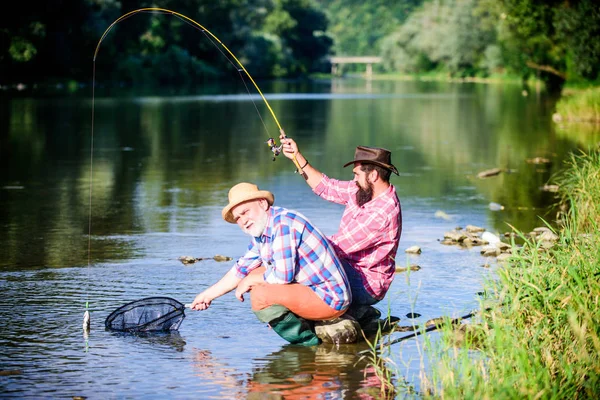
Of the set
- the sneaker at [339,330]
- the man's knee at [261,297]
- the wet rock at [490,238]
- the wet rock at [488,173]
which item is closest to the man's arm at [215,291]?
the man's knee at [261,297]

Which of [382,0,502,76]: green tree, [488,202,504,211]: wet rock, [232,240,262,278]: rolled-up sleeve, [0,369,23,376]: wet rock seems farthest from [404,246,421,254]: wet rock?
[382,0,502,76]: green tree

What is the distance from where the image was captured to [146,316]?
8.01 m

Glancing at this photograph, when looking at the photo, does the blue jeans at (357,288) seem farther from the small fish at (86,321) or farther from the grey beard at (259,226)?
the small fish at (86,321)

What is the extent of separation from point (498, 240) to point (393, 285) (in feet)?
6.89

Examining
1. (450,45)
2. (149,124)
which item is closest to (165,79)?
(450,45)

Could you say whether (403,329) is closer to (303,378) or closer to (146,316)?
(303,378)

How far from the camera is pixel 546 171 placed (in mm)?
19078

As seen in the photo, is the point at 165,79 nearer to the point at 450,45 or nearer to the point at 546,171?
the point at 450,45

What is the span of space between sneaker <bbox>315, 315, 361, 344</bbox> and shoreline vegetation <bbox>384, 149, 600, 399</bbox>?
86 centimetres

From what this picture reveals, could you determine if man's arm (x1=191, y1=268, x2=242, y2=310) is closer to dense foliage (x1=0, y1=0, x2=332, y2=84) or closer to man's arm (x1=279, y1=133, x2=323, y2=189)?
man's arm (x1=279, y1=133, x2=323, y2=189)

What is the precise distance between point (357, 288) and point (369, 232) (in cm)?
43

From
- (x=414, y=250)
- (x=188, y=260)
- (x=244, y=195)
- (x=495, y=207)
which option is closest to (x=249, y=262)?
(x=244, y=195)

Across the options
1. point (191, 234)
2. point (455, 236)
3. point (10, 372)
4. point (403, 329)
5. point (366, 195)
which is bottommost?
point (10, 372)

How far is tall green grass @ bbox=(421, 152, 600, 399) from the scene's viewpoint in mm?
5598
